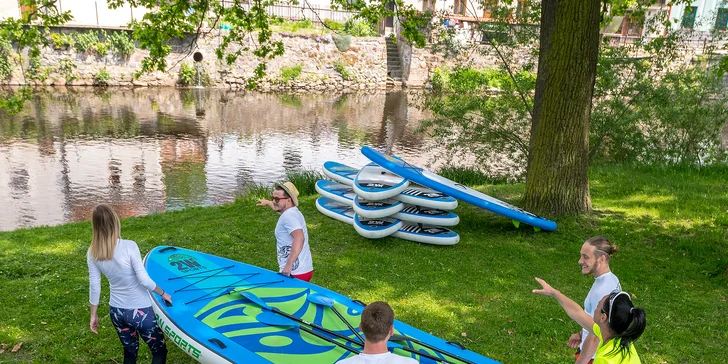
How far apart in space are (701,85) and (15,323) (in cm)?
1403

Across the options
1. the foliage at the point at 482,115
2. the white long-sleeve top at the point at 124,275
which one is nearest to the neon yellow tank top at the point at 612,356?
the white long-sleeve top at the point at 124,275

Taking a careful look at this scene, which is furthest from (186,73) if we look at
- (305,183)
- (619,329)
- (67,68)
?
(619,329)

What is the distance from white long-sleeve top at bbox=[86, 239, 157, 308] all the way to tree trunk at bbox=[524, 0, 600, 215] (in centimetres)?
629

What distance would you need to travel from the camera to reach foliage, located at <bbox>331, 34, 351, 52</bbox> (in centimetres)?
3075

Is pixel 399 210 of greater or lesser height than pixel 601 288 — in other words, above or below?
below

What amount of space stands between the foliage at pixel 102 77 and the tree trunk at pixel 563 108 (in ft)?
77.5

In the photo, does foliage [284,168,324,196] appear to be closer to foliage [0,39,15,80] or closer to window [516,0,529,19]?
window [516,0,529,19]

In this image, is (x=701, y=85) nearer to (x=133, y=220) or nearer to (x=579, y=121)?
(x=579, y=121)

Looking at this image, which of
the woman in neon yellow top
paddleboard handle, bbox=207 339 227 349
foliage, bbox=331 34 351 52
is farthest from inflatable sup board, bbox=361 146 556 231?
foliage, bbox=331 34 351 52

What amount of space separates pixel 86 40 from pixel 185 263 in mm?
23390

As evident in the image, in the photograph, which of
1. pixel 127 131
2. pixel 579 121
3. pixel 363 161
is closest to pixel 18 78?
pixel 127 131

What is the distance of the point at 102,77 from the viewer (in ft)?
85.6

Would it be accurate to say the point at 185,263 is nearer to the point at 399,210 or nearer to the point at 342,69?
the point at 399,210

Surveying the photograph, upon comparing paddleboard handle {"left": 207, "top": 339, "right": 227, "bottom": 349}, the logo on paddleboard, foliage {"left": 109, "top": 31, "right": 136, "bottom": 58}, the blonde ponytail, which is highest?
A: foliage {"left": 109, "top": 31, "right": 136, "bottom": 58}
